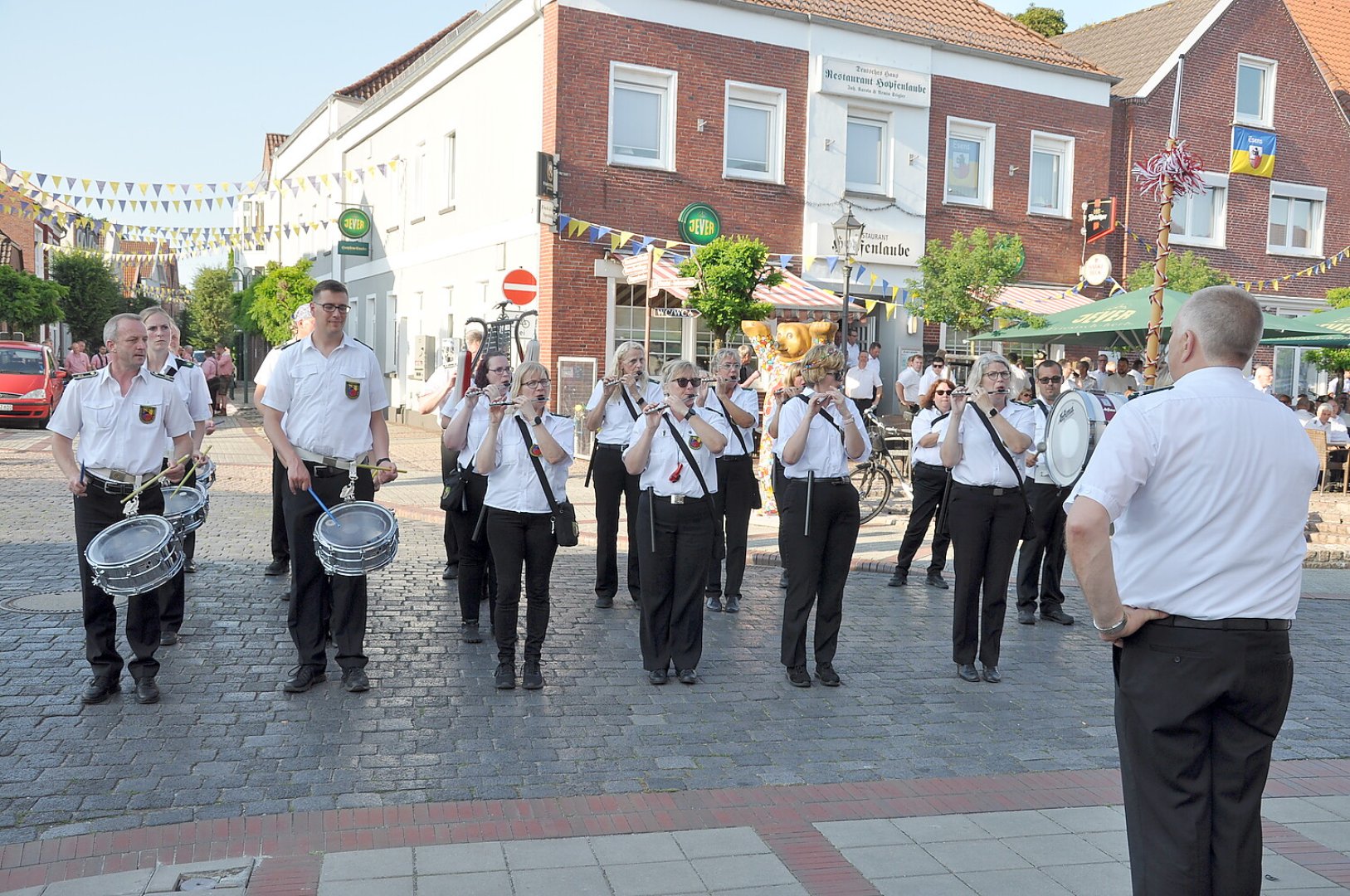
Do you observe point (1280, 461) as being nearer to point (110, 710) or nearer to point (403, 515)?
point (110, 710)

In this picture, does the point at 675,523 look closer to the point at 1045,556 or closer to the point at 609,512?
the point at 609,512

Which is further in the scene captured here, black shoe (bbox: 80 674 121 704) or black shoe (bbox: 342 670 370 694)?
black shoe (bbox: 342 670 370 694)

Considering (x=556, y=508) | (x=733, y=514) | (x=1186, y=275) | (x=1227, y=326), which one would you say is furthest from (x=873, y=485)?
(x=1186, y=275)

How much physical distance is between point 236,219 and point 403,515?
52644mm

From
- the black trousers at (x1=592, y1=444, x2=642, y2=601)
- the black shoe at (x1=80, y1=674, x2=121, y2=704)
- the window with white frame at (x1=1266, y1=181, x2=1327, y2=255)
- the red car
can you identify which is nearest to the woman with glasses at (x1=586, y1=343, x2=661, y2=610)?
the black trousers at (x1=592, y1=444, x2=642, y2=601)

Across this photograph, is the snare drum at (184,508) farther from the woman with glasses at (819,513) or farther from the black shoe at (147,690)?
the woman with glasses at (819,513)

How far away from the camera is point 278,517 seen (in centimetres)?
883

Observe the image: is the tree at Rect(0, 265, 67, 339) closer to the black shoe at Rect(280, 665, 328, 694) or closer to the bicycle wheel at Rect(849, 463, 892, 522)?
the bicycle wheel at Rect(849, 463, 892, 522)

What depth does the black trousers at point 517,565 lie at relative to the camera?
6.60 m

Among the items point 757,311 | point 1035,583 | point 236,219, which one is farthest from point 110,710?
point 236,219

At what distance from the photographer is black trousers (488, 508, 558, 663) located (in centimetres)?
660

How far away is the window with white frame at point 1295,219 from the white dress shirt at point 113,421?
27.4m

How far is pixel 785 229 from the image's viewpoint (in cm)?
2233

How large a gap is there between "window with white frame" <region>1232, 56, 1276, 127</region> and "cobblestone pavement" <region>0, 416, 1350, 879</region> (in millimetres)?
21911
